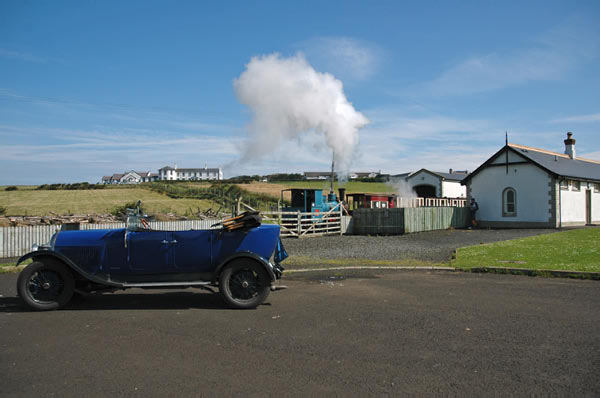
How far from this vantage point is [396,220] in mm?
26266

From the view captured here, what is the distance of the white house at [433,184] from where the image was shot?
48.4 meters

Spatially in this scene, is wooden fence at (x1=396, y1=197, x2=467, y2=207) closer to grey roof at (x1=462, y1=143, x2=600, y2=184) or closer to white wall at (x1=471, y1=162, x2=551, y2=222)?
grey roof at (x1=462, y1=143, x2=600, y2=184)

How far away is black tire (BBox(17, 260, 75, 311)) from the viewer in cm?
742

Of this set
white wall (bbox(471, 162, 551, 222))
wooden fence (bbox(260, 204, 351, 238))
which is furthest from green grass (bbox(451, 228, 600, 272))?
white wall (bbox(471, 162, 551, 222))

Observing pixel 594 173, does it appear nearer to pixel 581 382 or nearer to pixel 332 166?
pixel 332 166

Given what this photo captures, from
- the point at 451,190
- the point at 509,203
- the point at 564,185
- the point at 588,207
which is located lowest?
the point at 588,207

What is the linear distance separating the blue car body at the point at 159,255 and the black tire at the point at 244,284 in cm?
2

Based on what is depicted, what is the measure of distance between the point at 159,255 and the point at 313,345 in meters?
3.45

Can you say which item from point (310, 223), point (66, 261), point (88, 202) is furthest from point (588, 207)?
point (88, 202)

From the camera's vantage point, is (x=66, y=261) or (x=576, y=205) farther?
(x=576, y=205)

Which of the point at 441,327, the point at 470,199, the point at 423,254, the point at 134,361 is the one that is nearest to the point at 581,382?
the point at 441,327

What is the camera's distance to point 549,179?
1131 inches

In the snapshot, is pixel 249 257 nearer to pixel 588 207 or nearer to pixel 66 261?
pixel 66 261

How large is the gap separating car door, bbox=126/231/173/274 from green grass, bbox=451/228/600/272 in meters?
7.81
